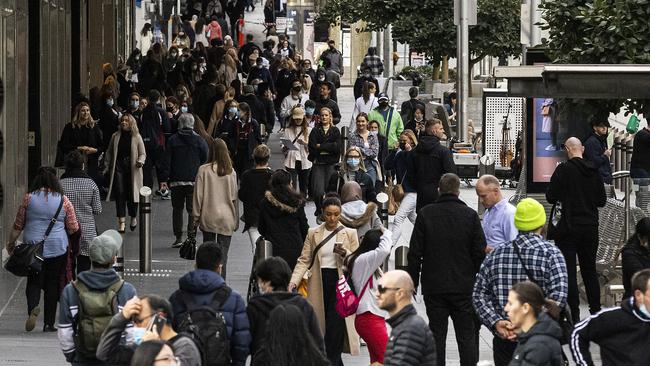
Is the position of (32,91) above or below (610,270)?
above

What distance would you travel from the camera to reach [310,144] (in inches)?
894

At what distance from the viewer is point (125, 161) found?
22.1m

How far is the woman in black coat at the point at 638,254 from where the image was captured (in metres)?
12.5

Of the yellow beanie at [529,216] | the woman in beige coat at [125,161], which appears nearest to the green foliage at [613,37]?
the yellow beanie at [529,216]

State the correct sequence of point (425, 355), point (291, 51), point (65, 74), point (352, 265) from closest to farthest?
point (425, 355), point (352, 265), point (65, 74), point (291, 51)

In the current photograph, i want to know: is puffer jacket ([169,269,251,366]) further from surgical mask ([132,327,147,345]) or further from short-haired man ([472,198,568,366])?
short-haired man ([472,198,568,366])

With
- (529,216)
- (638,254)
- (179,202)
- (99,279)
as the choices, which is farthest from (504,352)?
(179,202)

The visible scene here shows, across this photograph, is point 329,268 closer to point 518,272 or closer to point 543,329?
point 518,272

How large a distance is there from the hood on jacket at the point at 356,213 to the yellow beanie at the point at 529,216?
2554 mm

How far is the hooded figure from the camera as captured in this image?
551 inches

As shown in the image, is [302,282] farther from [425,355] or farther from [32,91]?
[32,91]

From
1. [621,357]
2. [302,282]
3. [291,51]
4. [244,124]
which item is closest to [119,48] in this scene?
[291,51]

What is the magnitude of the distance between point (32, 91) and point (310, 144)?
3.68 m

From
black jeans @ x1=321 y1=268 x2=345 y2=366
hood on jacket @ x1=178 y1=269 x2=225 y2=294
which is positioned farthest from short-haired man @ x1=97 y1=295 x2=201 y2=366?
black jeans @ x1=321 y1=268 x2=345 y2=366
